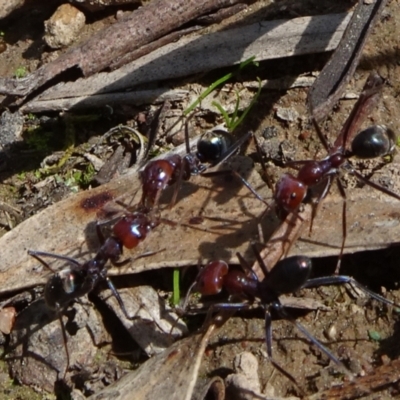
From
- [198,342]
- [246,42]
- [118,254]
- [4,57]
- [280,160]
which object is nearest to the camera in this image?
[198,342]

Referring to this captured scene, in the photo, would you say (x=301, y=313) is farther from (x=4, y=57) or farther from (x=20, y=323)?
(x=4, y=57)

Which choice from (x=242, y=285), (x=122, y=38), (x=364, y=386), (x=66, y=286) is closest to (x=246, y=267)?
(x=242, y=285)

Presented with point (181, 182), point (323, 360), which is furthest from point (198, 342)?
point (181, 182)

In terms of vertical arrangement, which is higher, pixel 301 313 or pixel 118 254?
pixel 118 254

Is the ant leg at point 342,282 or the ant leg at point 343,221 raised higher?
the ant leg at point 343,221

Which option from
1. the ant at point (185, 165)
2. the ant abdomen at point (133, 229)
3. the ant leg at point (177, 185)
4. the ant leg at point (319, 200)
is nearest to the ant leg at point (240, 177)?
the ant at point (185, 165)

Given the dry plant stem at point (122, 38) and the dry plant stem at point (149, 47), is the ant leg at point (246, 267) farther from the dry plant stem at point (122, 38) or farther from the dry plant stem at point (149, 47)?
the dry plant stem at point (149, 47)
